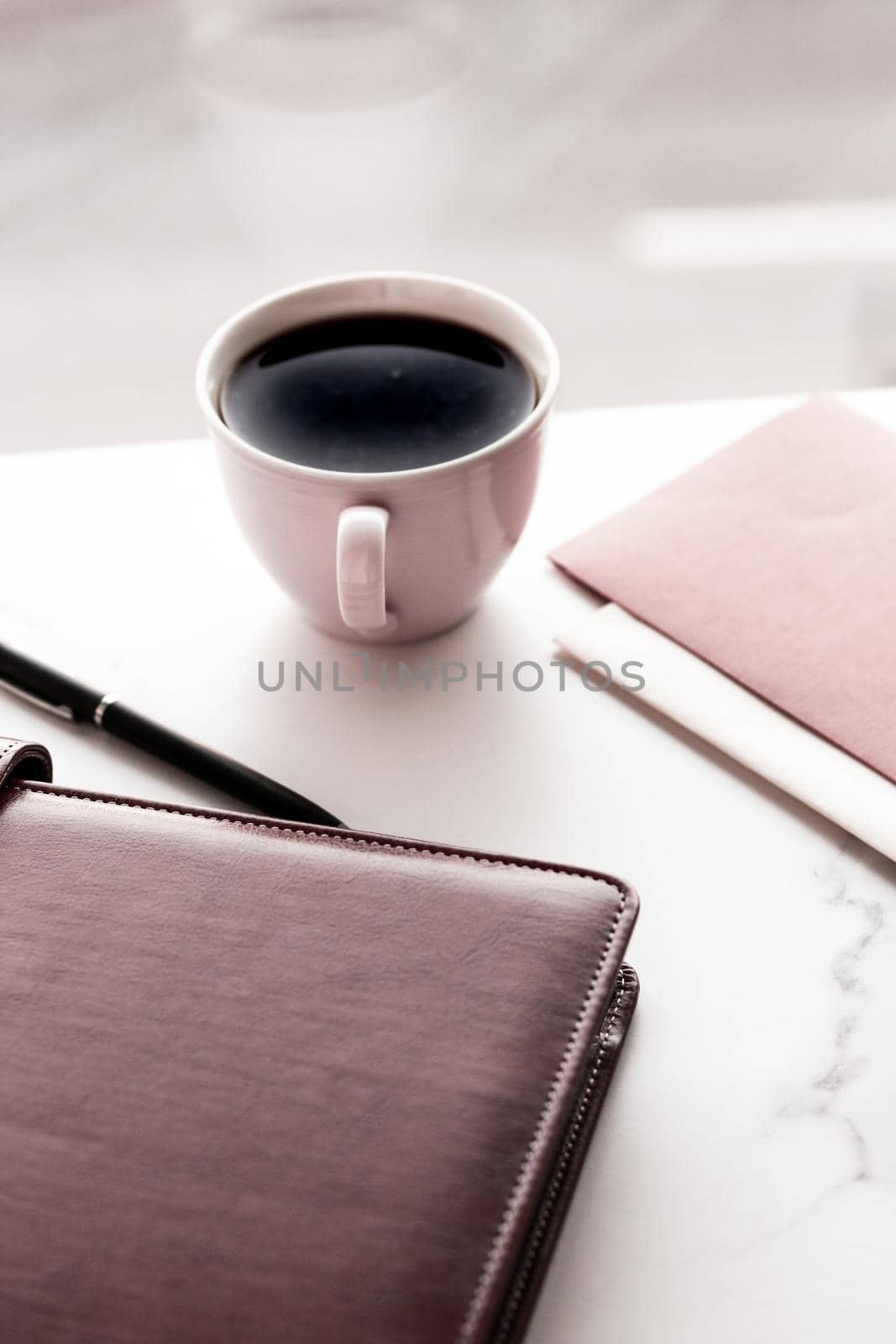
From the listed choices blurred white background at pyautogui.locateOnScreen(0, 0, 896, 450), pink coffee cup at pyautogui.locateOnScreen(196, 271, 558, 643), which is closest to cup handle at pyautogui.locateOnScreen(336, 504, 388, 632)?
pink coffee cup at pyautogui.locateOnScreen(196, 271, 558, 643)

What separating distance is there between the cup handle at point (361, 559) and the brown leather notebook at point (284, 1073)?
0.41 ft

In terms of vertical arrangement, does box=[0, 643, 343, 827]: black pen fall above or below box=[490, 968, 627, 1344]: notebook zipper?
above

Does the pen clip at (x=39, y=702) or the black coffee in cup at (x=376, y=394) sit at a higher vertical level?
the black coffee in cup at (x=376, y=394)

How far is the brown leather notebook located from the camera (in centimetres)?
36

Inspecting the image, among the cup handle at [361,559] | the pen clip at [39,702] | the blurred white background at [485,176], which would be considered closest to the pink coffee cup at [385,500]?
the cup handle at [361,559]

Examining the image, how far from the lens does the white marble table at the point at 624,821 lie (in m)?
0.44

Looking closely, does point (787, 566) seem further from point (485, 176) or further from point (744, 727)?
point (485, 176)


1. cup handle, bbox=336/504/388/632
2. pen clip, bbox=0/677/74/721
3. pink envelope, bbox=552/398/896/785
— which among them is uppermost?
cup handle, bbox=336/504/388/632

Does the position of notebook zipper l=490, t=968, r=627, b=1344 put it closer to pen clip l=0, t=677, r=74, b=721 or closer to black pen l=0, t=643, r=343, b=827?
black pen l=0, t=643, r=343, b=827

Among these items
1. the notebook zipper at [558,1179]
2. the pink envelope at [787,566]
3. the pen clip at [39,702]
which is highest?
the pink envelope at [787,566]

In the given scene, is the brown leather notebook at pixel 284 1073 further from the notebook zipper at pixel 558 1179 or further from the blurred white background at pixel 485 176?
the blurred white background at pixel 485 176

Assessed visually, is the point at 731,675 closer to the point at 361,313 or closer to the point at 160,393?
the point at 361,313

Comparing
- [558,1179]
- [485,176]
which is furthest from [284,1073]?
[485,176]

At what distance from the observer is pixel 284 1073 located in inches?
15.9
